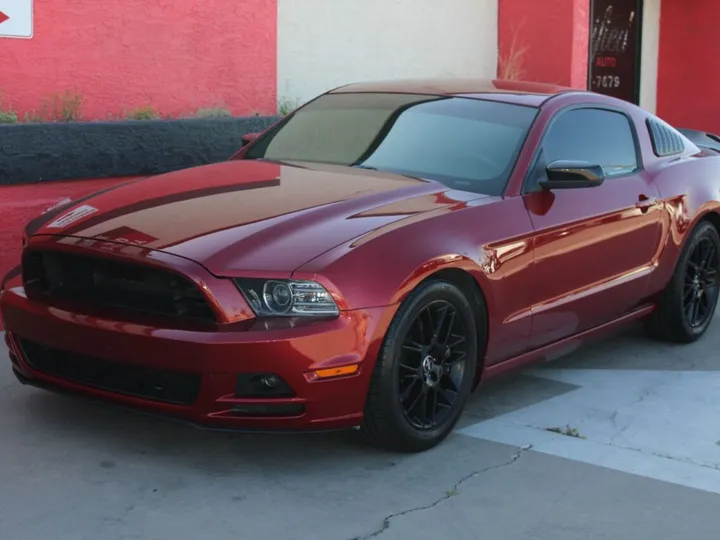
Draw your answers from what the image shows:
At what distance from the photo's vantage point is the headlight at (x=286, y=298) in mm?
4277

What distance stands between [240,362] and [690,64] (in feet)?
40.6

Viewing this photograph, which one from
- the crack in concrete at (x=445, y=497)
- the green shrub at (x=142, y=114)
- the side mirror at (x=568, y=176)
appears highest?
the green shrub at (x=142, y=114)

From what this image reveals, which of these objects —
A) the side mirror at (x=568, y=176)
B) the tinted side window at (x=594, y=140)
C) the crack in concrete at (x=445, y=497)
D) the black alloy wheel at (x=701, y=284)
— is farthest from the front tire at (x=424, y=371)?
the black alloy wheel at (x=701, y=284)

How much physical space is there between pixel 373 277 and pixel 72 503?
1.44 m

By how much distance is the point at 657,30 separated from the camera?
15367mm

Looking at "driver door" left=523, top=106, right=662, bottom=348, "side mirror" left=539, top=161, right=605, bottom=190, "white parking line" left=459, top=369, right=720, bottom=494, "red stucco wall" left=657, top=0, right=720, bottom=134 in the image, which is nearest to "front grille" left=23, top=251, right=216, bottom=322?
"white parking line" left=459, top=369, right=720, bottom=494

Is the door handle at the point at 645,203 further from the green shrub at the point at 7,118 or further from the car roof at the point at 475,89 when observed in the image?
the green shrub at the point at 7,118

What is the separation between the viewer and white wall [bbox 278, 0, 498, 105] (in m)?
10.2

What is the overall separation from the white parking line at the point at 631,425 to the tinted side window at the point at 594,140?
1.18m

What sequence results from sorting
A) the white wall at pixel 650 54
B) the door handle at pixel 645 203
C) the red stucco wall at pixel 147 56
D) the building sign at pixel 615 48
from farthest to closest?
the white wall at pixel 650 54
the building sign at pixel 615 48
the red stucco wall at pixel 147 56
the door handle at pixel 645 203

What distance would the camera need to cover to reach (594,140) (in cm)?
619

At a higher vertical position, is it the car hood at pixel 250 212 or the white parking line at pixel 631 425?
the car hood at pixel 250 212

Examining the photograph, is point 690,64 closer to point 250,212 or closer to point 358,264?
point 250,212

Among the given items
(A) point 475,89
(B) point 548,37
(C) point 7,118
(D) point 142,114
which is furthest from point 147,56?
(B) point 548,37
